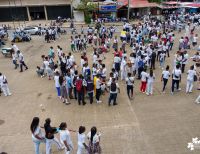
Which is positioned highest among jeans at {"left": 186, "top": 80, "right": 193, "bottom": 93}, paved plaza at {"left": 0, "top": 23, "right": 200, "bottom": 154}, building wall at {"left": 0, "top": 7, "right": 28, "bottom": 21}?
building wall at {"left": 0, "top": 7, "right": 28, "bottom": 21}

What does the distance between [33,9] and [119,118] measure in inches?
1390

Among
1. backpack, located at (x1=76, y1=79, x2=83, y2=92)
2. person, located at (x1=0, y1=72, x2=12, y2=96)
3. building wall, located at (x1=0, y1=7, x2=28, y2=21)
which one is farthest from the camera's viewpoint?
building wall, located at (x1=0, y1=7, x2=28, y2=21)

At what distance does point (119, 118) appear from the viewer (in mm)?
10367

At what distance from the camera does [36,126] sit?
7.34 meters

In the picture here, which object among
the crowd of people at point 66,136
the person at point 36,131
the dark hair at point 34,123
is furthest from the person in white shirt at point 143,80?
the dark hair at point 34,123

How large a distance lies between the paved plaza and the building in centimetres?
2825

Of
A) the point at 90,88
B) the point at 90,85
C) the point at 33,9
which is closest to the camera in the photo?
the point at 90,85

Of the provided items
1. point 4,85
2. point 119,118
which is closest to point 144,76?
point 119,118

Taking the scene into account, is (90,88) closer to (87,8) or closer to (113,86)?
(113,86)

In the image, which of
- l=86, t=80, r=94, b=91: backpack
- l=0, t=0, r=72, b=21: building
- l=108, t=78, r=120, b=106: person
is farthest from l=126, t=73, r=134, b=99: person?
l=0, t=0, r=72, b=21: building

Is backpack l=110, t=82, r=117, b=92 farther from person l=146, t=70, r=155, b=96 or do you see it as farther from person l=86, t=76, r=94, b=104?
person l=146, t=70, r=155, b=96

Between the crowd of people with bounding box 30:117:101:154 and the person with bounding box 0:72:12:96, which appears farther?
the person with bounding box 0:72:12:96

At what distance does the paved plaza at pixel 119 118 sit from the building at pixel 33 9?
1112 inches

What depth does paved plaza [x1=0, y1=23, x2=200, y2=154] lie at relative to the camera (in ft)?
28.6
